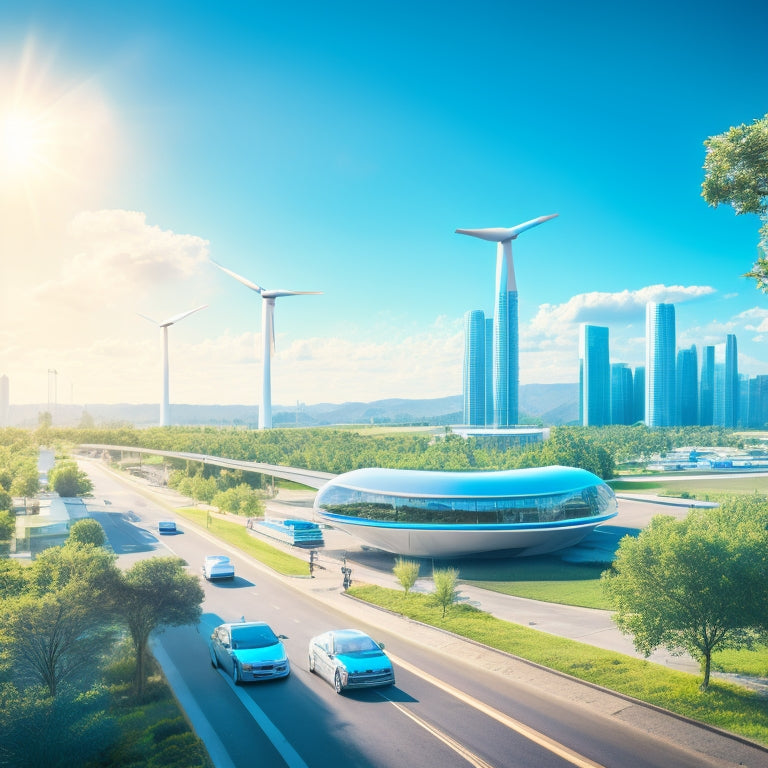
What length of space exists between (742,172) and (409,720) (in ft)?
65.4

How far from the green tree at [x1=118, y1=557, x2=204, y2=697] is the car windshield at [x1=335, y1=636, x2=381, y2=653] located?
5.22 meters

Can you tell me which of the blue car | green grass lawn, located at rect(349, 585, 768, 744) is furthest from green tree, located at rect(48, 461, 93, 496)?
the blue car

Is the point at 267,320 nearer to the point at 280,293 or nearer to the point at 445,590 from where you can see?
the point at 280,293

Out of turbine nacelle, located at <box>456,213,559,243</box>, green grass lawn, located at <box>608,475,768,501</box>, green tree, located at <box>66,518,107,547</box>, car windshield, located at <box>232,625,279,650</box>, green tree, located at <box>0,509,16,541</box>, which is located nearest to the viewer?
car windshield, located at <box>232,625,279,650</box>

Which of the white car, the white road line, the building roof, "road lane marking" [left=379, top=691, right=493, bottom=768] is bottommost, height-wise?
the white car

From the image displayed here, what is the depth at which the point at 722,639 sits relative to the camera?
20344 millimetres

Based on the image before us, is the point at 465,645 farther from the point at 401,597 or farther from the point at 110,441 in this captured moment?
the point at 110,441

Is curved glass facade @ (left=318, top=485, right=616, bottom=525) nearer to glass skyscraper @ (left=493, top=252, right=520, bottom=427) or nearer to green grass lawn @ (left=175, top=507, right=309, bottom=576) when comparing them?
green grass lawn @ (left=175, top=507, right=309, bottom=576)

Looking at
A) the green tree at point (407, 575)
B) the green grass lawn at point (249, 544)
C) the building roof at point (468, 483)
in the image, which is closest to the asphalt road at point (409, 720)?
the green tree at point (407, 575)

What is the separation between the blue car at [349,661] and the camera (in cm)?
2052

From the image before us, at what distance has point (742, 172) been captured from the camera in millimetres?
19969

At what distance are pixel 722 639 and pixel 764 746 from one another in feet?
12.8

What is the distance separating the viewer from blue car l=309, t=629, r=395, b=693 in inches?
808

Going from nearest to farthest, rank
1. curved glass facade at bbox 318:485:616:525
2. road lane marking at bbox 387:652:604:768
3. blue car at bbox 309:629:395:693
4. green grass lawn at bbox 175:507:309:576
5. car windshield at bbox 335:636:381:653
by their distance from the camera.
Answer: road lane marking at bbox 387:652:604:768 < blue car at bbox 309:629:395:693 < car windshield at bbox 335:636:381:653 < green grass lawn at bbox 175:507:309:576 < curved glass facade at bbox 318:485:616:525
